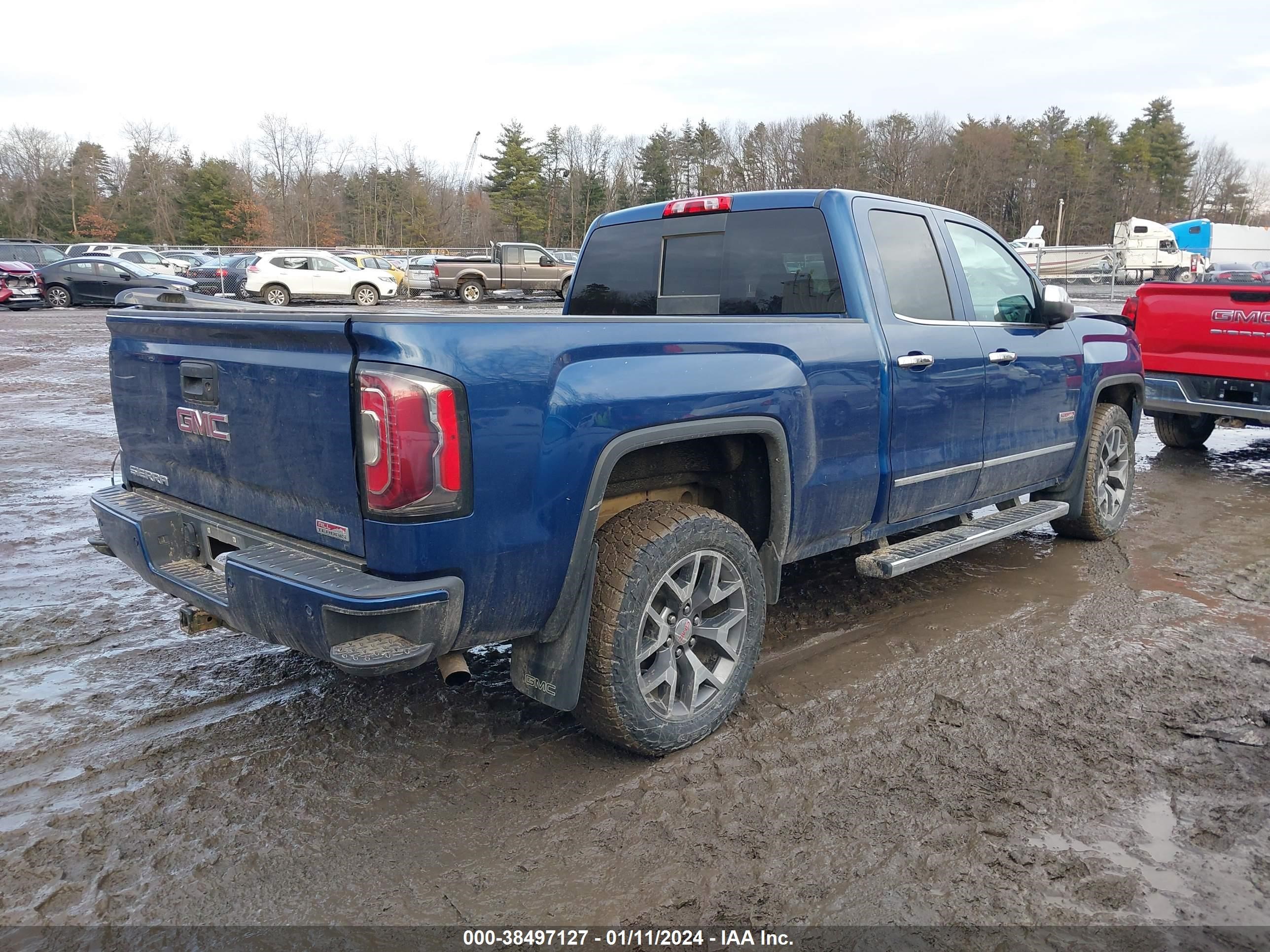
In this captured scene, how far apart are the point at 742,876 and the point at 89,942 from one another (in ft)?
5.63

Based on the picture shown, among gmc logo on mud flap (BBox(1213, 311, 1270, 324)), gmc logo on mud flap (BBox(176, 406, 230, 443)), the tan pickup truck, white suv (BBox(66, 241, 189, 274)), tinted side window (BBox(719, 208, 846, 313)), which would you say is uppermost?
white suv (BBox(66, 241, 189, 274))

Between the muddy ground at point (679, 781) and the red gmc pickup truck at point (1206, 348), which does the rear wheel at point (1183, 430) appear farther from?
the muddy ground at point (679, 781)

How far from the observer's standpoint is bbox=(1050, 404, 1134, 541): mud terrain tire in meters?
5.76

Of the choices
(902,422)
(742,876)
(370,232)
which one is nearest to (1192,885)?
(742,876)

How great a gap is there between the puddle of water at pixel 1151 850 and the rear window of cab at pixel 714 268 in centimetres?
223

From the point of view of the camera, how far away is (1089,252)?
40.5 metres

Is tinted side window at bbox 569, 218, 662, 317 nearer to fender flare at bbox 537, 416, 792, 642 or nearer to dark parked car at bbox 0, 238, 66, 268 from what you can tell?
fender flare at bbox 537, 416, 792, 642

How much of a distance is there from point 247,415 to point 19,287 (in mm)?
27750

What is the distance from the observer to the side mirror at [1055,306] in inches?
195

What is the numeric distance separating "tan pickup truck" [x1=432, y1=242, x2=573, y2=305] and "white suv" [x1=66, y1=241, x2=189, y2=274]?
30.3ft

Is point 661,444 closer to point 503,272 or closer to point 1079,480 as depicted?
point 1079,480

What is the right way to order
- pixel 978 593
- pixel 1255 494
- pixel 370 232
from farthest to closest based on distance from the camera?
1. pixel 370 232
2. pixel 1255 494
3. pixel 978 593

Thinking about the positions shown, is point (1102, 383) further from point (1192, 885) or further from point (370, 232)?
point (370, 232)

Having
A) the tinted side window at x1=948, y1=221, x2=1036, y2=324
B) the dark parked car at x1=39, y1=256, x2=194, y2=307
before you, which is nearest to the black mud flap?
the tinted side window at x1=948, y1=221, x2=1036, y2=324
